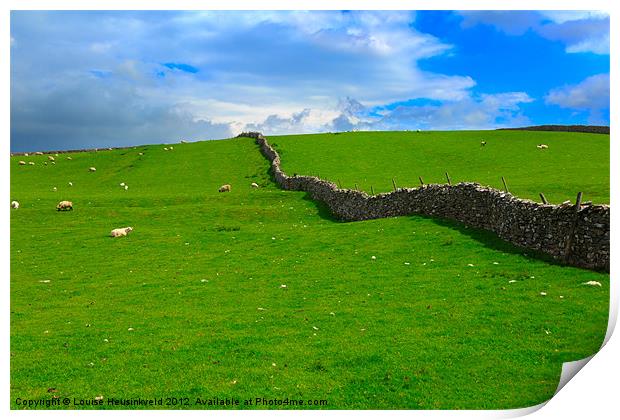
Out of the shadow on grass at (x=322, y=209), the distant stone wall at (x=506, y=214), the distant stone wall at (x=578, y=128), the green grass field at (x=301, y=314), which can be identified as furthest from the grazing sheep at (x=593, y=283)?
the distant stone wall at (x=578, y=128)

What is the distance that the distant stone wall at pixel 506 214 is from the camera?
16844mm

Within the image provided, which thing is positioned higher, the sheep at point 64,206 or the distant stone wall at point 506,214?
the distant stone wall at point 506,214

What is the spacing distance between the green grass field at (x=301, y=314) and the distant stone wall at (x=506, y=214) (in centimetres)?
73

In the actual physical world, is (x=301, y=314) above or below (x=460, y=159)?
below

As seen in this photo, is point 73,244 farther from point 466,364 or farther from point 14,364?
point 466,364

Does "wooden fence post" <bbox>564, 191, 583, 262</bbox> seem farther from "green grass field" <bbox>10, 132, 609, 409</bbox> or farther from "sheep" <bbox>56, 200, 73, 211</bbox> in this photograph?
"sheep" <bbox>56, 200, 73, 211</bbox>

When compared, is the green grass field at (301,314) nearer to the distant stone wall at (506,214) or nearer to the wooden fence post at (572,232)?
the wooden fence post at (572,232)

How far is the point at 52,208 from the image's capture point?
41969 mm

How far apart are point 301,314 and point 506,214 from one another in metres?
12.2

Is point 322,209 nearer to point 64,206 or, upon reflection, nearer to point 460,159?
point 64,206

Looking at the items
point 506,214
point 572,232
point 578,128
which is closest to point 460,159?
point 578,128

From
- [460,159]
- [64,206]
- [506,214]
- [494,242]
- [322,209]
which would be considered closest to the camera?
[494,242]

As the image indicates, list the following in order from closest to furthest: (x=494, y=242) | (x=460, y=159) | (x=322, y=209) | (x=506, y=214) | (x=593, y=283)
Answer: (x=593, y=283)
(x=494, y=242)
(x=506, y=214)
(x=322, y=209)
(x=460, y=159)

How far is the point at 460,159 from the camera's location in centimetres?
5888
